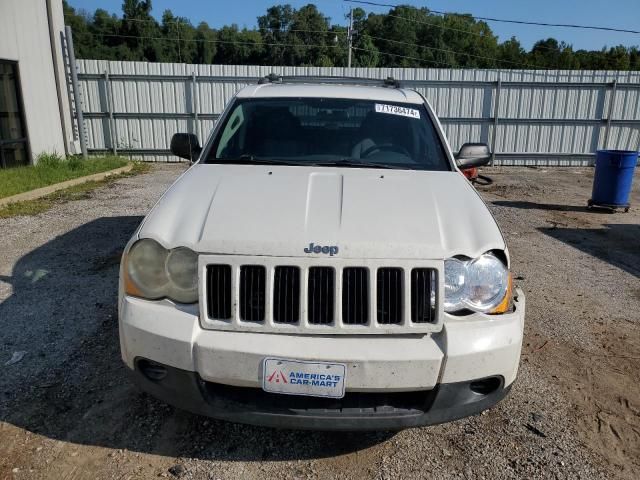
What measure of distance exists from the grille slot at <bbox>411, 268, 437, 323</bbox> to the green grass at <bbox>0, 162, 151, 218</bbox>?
22.2 feet

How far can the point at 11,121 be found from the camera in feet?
33.1

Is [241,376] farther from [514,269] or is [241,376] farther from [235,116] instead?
[514,269]

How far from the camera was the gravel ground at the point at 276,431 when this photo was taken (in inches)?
89.9

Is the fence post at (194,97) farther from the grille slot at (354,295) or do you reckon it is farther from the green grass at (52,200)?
the grille slot at (354,295)

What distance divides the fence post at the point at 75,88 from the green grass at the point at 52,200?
2.67m

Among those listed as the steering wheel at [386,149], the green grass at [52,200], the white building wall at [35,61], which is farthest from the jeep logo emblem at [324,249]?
the white building wall at [35,61]

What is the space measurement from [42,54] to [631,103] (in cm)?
1554

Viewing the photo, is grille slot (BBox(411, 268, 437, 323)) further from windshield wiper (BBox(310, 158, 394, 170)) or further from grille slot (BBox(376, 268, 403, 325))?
windshield wiper (BBox(310, 158, 394, 170))

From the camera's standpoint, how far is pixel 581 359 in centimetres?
337

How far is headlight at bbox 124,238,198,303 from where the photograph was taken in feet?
7.01

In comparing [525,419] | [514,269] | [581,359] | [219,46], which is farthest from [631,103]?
[219,46]

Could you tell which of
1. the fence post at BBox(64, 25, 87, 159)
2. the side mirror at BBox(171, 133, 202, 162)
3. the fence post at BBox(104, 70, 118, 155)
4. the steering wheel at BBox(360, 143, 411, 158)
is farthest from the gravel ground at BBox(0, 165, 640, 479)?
the fence post at BBox(104, 70, 118, 155)

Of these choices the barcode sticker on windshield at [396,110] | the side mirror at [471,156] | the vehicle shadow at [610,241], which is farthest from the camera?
the vehicle shadow at [610,241]

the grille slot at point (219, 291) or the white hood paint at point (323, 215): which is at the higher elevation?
the white hood paint at point (323, 215)
